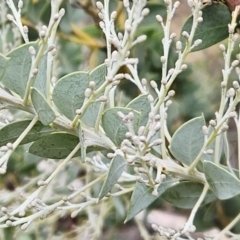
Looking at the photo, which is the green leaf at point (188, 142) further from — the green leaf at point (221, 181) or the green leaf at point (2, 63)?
the green leaf at point (2, 63)

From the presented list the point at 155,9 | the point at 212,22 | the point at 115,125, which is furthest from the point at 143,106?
the point at 155,9

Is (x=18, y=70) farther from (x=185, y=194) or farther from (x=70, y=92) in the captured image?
(x=185, y=194)

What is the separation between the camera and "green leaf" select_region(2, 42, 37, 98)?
41 cm

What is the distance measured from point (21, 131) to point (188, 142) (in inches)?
6.5

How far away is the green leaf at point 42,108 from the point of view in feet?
1.28

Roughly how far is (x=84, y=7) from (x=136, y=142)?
1.45 feet

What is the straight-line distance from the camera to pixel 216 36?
54 cm

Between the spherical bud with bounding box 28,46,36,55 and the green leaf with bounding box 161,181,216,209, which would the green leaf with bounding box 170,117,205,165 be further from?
the spherical bud with bounding box 28,46,36,55

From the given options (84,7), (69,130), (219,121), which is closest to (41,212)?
(69,130)

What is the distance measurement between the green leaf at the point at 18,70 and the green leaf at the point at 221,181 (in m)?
0.18

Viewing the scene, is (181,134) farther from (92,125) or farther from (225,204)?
(225,204)

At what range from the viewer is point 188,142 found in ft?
1.59

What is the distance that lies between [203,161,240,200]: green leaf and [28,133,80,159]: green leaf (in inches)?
4.9

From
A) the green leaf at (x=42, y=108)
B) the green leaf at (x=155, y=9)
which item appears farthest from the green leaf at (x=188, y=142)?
the green leaf at (x=155, y=9)
